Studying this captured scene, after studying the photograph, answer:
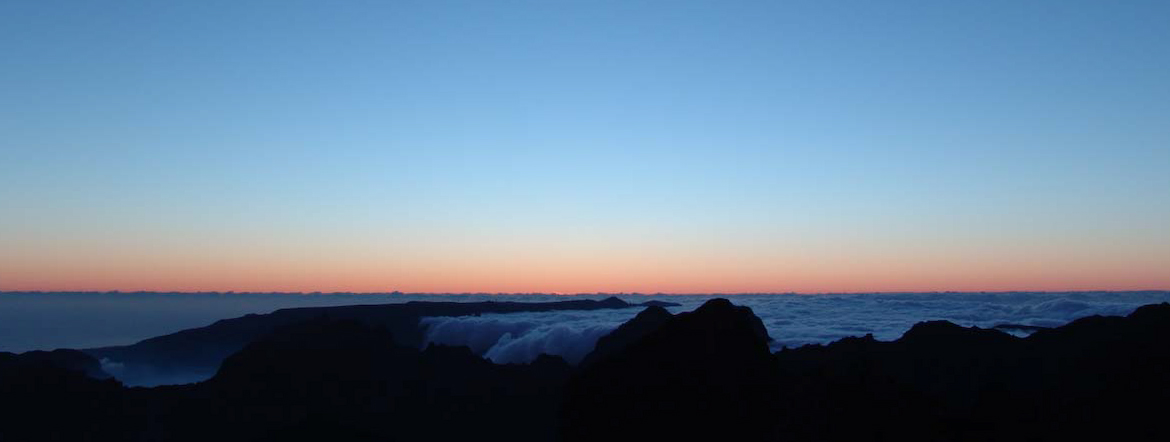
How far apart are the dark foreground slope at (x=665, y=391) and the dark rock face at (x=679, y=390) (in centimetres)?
2

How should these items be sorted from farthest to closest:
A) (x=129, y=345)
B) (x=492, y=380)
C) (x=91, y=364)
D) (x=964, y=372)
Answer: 1. (x=129, y=345)
2. (x=91, y=364)
3. (x=492, y=380)
4. (x=964, y=372)

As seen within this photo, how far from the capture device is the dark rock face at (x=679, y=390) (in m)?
10.9

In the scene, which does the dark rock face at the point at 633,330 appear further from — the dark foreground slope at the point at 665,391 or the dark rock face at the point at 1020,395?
the dark rock face at the point at 1020,395

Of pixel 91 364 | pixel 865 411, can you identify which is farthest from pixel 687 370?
pixel 91 364

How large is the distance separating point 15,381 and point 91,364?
13.1 metres

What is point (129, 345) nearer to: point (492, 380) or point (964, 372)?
point (492, 380)

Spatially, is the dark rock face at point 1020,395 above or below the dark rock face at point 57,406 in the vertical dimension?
above

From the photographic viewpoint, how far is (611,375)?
37.0 ft

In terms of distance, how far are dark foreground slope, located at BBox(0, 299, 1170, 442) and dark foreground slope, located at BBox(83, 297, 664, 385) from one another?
15955 mm

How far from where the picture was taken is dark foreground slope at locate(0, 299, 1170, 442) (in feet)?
35.0

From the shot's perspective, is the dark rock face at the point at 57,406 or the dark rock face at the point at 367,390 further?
the dark rock face at the point at 57,406

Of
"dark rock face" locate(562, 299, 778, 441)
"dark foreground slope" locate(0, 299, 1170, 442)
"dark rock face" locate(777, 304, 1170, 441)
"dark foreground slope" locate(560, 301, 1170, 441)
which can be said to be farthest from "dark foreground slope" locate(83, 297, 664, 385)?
"dark rock face" locate(777, 304, 1170, 441)

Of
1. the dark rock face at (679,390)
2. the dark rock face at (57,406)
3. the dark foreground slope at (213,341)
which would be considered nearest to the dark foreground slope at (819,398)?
the dark rock face at (679,390)

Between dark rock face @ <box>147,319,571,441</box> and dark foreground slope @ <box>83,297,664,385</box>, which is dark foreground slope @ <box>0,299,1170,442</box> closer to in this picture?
dark rock face @ <box>147,319,571,441</box>
